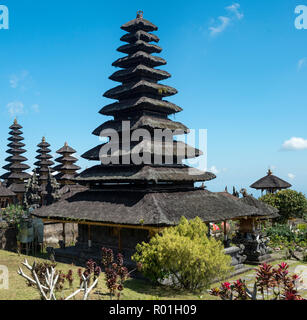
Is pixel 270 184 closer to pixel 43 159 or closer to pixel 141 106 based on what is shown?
pixel 141 106

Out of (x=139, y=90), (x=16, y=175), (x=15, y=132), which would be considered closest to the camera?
(x=139, y=90)

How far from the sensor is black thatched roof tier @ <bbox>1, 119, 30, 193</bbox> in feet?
183

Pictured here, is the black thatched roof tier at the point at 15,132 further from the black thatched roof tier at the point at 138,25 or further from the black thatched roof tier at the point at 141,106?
the black thatched roof tier at the point at 138,25

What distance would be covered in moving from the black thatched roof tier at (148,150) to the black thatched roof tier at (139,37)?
885 cm

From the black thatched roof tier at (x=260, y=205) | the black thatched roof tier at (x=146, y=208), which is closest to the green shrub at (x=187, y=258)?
the black thatched roof tier at (x=146, y=208)

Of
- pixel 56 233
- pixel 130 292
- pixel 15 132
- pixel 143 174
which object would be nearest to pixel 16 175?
pixel 15 132

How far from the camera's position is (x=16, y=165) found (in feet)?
184

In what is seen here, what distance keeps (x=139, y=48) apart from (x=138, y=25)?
6.47ft

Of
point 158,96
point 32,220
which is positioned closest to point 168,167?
point 158,96

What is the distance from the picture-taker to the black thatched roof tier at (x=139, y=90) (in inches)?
954

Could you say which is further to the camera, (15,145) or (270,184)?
(15,145)

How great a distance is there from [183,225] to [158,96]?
1348cm

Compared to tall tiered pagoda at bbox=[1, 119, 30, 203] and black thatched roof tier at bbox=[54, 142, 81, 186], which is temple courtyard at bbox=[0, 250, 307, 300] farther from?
tall tiered pagoda at bbox=[1, 119, 30, 203]
